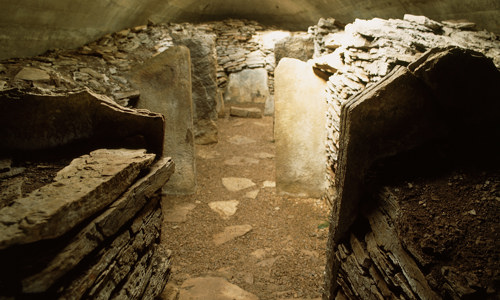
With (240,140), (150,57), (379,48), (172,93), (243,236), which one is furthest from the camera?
(240,140)

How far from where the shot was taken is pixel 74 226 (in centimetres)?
136

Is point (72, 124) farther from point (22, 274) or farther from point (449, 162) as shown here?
point (449, 162)

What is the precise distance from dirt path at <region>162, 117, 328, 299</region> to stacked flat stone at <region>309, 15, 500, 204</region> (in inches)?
30.5

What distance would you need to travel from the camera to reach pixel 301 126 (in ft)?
14.5

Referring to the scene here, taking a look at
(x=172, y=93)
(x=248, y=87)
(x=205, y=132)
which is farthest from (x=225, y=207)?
(x=248, y=87)

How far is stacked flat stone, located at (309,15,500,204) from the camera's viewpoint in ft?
9.49

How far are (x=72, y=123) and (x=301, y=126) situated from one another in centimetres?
300

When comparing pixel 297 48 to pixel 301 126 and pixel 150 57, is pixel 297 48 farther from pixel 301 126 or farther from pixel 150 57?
pixel 150 57

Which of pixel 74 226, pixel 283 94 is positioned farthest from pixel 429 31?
pixel 74 226

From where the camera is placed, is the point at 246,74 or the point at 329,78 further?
the point at 246,74

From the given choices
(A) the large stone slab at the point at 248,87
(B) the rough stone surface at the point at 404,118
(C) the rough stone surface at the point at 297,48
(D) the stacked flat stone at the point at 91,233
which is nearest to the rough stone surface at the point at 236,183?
(D) the stacked flat stone at the point at 91,233

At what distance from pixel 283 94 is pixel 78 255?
141 inches

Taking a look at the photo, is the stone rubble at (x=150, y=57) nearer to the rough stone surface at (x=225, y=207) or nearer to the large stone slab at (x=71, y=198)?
the large stone slab at (x=71, y=198)

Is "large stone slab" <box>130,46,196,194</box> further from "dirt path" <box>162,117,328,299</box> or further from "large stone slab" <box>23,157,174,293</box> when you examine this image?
"large stone slab" <box>23,157,174,293</box>
